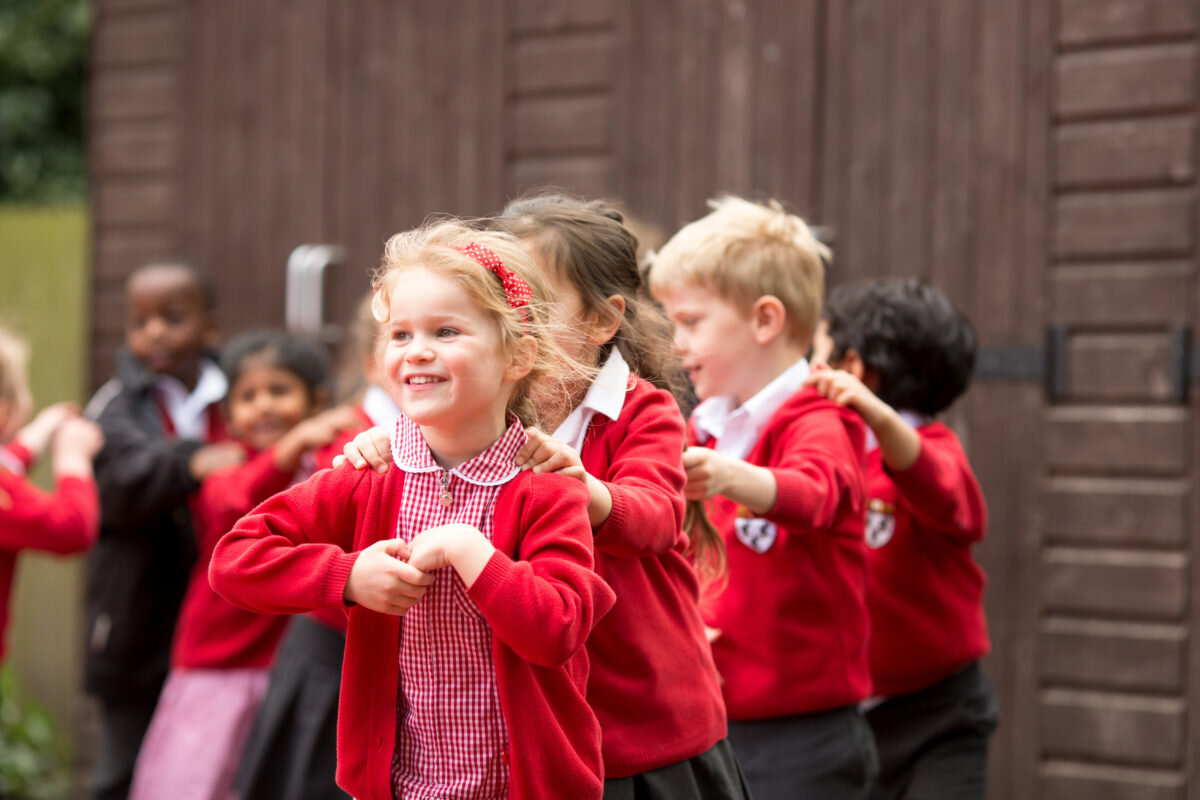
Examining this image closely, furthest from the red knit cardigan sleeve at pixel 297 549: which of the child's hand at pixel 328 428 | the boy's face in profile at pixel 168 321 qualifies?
the boy's face in profile at pixel 168 321

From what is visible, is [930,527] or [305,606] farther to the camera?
[930,527]

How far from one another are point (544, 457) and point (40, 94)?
7.37 m

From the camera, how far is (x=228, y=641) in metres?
3.56

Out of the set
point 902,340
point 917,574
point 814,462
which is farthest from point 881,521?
point 814,462

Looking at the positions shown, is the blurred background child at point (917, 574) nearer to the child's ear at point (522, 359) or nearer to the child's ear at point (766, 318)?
the child's ear at point (766, 318)

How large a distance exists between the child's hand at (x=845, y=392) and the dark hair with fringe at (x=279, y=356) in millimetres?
1790

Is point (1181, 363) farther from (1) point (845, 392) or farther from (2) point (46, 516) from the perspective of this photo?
(2) point (46, 516)

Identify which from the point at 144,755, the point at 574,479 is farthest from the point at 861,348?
the point at 144,755

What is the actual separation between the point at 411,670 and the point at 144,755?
2198 millimetres

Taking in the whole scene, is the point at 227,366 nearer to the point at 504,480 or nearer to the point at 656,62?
the point at 656,62

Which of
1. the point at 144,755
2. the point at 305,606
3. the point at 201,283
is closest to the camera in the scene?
the point at 305,606

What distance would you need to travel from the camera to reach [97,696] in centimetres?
407

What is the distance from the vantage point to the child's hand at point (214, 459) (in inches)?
145

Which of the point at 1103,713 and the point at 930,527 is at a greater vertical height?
the point at 930,527
